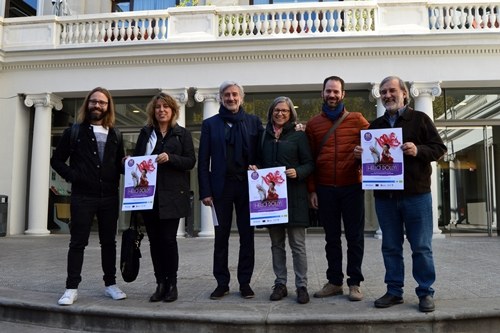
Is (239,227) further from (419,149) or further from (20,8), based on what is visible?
(20,8)

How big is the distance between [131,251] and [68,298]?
0.76 m

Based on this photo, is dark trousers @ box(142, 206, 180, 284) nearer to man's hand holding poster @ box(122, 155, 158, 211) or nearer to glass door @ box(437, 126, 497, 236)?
man's hand holding poster @ box(122, 155, 158, 211)

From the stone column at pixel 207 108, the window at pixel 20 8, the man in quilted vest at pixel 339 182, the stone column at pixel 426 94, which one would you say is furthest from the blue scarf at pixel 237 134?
the window at pixel 20 8

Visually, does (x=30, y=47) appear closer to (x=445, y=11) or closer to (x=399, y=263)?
(x=445, y=11)

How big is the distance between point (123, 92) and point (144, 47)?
1589 mm

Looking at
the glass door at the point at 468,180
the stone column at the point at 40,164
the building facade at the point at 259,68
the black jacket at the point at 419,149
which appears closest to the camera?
the black jacket at the point at 419,149

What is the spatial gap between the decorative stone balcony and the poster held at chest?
9.12 metres

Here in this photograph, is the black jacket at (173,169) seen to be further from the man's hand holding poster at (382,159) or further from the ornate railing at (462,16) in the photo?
the ornate railing at (462,16)

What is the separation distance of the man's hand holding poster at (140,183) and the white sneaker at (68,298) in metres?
1.02

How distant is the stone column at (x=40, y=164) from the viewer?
13945mm

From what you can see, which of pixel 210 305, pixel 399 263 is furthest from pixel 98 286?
pixel 399 263

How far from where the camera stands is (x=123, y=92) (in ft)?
46.5

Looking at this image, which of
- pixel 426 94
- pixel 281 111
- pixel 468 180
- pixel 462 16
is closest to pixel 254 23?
pixel 426 94

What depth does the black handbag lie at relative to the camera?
487 centimetres
